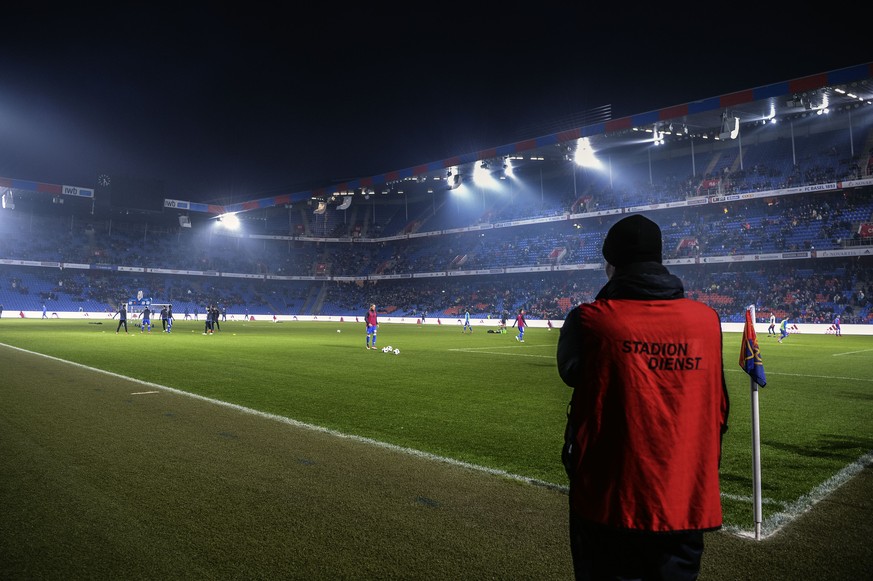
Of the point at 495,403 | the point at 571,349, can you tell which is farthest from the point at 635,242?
the point at 495,403

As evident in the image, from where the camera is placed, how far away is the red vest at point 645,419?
207 cm

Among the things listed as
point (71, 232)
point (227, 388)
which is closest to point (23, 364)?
point (227, 388)

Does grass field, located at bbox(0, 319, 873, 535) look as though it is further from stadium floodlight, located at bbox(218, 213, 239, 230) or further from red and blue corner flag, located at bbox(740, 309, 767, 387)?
stadium floodlight, located at bbox(218, 213, 239, 230)

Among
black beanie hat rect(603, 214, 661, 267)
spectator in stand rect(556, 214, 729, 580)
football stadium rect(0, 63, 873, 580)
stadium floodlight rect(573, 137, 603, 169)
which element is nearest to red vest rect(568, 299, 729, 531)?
spectator in stand rect(556, 214, 729, 580)

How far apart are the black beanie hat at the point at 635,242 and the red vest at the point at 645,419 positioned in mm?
212

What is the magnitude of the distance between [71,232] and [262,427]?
7415cm

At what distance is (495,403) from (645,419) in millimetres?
7913

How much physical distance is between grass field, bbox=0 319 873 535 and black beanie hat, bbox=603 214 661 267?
314cm

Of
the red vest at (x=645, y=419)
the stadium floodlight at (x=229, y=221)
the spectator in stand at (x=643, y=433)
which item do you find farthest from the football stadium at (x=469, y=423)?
the stadium floodlight at (x=229, y=221)

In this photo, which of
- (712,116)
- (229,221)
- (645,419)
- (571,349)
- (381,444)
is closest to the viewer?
(645,419)

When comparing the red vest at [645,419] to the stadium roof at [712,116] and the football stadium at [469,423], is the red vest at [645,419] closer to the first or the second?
the football stadium at [469,423]

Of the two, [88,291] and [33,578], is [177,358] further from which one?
[88,291]

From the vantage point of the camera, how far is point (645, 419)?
6.83 ft

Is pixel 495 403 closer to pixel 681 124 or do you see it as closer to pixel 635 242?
pixel 635 242
